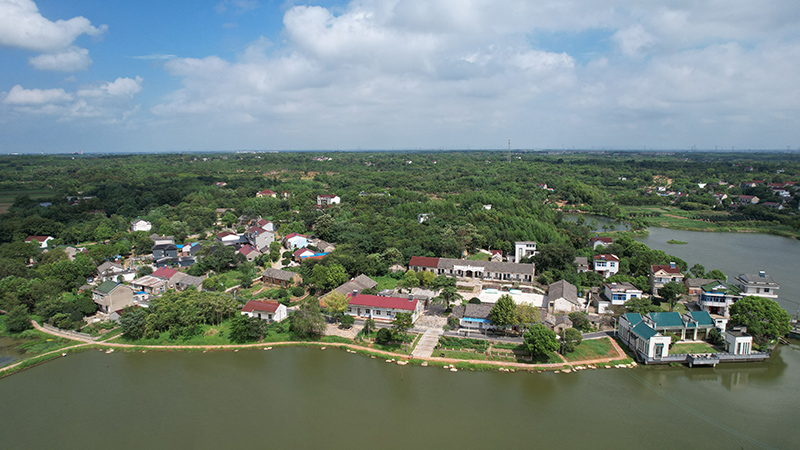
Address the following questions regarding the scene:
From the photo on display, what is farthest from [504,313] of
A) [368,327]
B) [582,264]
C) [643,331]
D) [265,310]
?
[265,310]

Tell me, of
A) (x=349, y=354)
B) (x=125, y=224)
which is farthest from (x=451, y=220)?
(x=125, y=224)

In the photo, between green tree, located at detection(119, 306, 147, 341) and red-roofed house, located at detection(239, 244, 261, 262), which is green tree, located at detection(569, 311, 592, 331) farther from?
red-roofed house, located at detection(239, 244, 261, 262)

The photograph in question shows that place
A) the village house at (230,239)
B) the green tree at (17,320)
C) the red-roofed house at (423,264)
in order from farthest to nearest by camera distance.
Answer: the village house at (230,239) → the red-roofed house at (423,264) → the green tree at (17,320)

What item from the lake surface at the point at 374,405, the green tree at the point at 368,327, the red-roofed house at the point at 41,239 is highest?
the red-roofed house at the point at 41,239

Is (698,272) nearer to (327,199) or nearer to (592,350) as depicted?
(592,350)

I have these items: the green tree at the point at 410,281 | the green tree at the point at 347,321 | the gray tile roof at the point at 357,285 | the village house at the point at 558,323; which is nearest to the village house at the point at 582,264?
the village house at the point at 558,323

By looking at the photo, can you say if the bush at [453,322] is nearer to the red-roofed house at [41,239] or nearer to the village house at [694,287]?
the village house at [694,287]

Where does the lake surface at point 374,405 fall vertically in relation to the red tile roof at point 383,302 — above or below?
below
